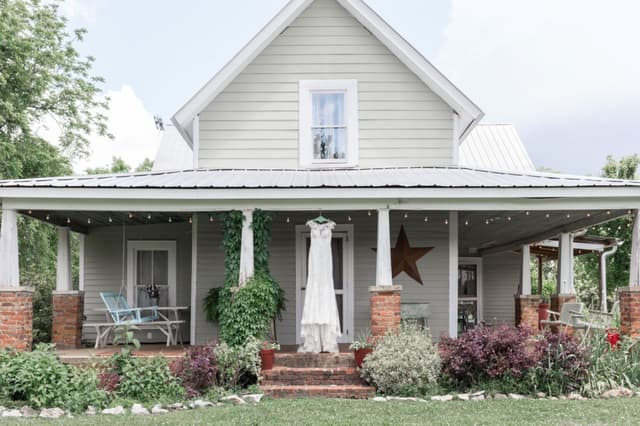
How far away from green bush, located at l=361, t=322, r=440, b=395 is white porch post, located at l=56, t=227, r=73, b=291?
6582 mm

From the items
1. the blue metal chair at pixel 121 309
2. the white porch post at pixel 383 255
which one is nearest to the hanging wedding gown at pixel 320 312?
the white porch post at pixel 383 255

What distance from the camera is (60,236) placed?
13000 millimetres

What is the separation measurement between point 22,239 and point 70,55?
6.33m

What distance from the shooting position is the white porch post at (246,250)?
10.5 metres

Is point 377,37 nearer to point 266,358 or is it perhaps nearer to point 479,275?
point 266,358

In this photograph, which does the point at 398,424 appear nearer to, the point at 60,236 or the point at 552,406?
the point at 552,406

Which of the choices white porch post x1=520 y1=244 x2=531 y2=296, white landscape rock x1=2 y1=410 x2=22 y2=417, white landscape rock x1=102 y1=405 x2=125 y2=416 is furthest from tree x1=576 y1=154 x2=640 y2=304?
white landscape rock x1=2 y1=410 x2=22 y2=417

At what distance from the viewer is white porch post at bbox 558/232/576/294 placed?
14427 millimetres

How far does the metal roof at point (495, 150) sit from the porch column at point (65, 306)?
942 centimetres

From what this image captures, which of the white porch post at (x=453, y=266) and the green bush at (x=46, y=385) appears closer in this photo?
the green bush at (x=46, y=385)

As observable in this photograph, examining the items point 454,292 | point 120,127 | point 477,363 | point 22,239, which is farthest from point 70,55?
point 120,127

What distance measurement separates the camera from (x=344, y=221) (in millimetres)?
12594

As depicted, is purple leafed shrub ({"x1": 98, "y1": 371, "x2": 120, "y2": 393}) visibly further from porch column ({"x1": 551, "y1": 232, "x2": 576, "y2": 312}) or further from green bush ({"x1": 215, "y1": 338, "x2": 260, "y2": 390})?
porch column ({"x1": 551, "y1": 232, "x2": 576, "y2": 312})

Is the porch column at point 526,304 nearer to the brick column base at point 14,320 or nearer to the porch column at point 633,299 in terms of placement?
the porch column at point 633,299
